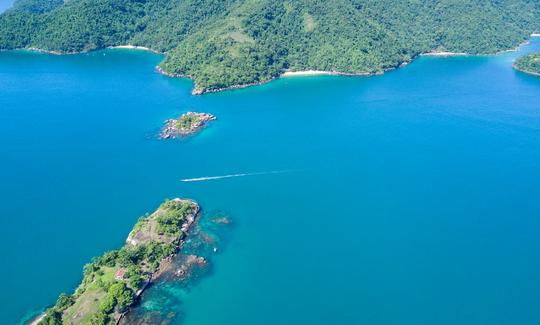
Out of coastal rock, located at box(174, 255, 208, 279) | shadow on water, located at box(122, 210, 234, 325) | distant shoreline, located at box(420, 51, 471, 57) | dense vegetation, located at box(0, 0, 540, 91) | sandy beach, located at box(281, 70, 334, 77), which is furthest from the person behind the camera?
distant shoreline, located at box(420, 51, 471, 57)

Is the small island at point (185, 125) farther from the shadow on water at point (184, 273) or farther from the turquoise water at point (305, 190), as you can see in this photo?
the shadow on water at point (184, 273)

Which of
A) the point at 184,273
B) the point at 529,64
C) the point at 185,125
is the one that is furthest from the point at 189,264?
the point at 529,64

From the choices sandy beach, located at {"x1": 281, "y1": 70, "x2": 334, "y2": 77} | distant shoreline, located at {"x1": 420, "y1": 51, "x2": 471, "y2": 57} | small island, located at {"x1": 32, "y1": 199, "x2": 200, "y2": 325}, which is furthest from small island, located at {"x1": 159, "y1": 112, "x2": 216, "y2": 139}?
distant shoreline, located at {"x1": 420, "y1": 51, "x2": 471, "y2": 57}

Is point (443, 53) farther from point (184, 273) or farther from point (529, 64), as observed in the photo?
point (184, 273)

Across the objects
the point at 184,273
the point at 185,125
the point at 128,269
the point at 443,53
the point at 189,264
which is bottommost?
the point at 184,273

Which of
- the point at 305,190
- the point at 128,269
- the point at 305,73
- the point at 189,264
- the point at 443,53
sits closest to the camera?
the point at 128,269

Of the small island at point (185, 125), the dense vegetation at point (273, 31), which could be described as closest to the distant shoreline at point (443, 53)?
the dense vegetation at point (273, 31)

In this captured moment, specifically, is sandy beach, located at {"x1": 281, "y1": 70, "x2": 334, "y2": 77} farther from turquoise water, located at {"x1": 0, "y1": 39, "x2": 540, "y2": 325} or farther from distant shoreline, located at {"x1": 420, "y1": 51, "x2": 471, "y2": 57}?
distant shoreline, located at {"x1": 420, "y1": 51, "x2": 471, "y2": 57}

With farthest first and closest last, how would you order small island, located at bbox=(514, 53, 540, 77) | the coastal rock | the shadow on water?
1. small island, located at bbox=(514, 53, 540, 77)
2. the coastal rock
3. the shadow on water
